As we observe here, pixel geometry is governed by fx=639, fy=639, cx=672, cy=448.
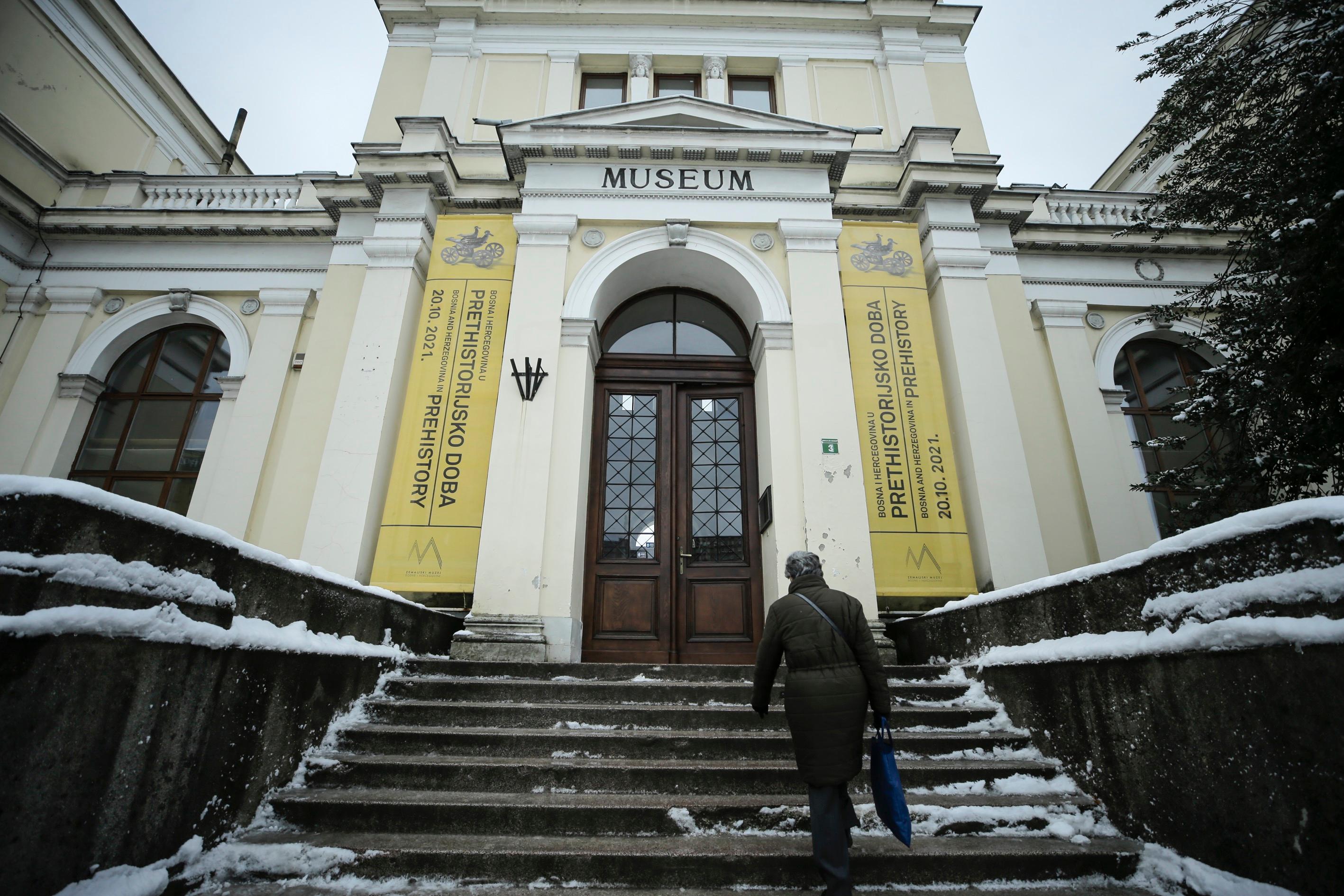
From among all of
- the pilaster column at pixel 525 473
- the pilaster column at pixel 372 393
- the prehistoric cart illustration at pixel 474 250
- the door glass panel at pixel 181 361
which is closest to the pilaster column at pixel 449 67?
the pilaster column at pixel 372 393

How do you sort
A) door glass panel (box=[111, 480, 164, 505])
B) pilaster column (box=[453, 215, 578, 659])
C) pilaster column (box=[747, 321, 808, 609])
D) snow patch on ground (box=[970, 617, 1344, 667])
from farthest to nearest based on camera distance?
door glass panel (box=[111, 480, 164, 505]) → pilaster column (box=[747, 321, 808, 609]) → pilaster column (box=[453, 215, 578, 659]) → snow patch on ground (box=[970, 617, 1344, 667])

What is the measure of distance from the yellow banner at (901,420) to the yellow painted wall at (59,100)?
1243 centimetres

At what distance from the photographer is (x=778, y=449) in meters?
6.92

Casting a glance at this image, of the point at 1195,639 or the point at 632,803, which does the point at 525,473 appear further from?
the point at 1195,639

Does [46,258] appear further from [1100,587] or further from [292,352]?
[1100,587]

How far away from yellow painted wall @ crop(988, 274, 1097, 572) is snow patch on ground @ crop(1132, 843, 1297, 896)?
5108 mm

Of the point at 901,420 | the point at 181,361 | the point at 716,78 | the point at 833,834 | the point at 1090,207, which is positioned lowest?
the point at 833,834

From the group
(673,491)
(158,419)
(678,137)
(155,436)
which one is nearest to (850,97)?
(678,137)

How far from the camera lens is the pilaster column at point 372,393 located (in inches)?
267

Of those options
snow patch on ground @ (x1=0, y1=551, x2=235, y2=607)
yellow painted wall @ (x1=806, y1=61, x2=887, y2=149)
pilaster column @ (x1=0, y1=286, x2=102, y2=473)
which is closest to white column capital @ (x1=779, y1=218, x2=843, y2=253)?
yellow painted wall @ (x1=806, y1=61, x2=887, y2=149)

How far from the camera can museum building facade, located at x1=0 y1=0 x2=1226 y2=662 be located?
690cm

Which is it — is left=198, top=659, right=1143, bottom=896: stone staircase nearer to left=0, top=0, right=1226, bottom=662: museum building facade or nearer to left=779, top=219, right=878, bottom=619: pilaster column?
left=0, top=0, right=1226, bottom=662: museum building facade

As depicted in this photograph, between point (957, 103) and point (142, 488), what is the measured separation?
13.6m

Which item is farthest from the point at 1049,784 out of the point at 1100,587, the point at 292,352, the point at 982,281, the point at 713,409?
the point at 292,352
